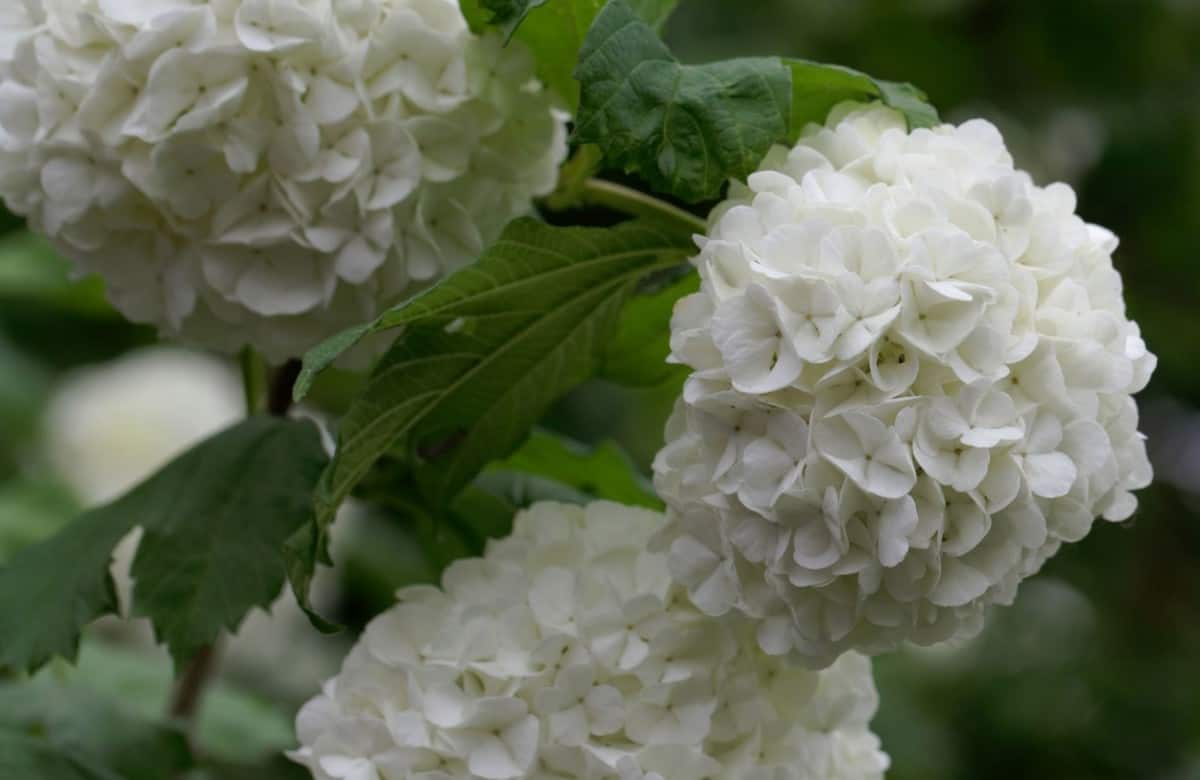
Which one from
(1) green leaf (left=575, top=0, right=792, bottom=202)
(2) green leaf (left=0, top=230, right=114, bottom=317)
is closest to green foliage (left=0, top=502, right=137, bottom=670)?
(1) green leaf (left=575, top=0, right=792, bottom=202)

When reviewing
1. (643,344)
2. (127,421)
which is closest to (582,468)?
(643,344)

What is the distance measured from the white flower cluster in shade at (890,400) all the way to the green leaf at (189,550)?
1.16ft

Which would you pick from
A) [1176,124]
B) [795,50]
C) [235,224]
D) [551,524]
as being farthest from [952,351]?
[1176,124]

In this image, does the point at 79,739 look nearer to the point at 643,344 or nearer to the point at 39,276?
the point at 643,344

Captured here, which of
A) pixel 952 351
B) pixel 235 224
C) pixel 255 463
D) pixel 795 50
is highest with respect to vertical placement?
pixel 952 351

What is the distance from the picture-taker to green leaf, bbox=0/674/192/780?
1294mm

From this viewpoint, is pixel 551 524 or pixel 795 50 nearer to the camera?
pixel 551 524

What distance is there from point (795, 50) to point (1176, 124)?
0.86 metres

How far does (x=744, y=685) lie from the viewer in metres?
1.03

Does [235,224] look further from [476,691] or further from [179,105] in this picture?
[476,691]

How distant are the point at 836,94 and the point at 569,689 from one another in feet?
1.39

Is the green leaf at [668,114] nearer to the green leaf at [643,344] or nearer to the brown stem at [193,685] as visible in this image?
the green leaf at [643,344]

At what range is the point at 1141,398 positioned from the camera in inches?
134

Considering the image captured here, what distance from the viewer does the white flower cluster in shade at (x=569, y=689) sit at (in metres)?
0.99
